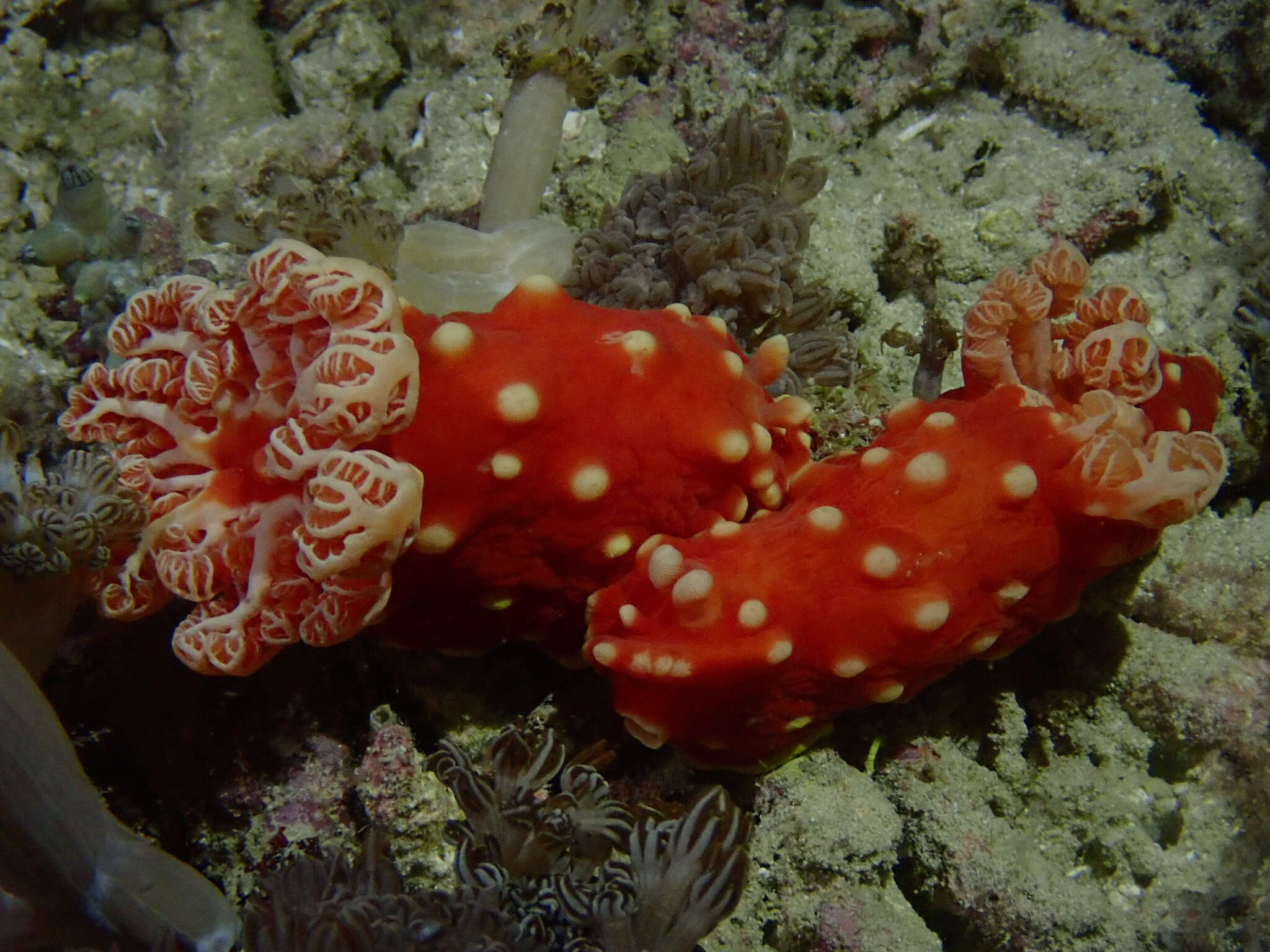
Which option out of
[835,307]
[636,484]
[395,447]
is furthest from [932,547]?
[395,447]

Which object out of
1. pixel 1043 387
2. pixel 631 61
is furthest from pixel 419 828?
pixel 631 61

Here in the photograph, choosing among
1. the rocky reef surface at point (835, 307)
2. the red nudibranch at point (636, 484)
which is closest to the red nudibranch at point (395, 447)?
the red nudibranch at point (636, 484)

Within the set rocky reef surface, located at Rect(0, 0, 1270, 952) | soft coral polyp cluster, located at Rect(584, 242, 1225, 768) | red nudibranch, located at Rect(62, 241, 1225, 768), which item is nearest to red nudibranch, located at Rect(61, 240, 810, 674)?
red nudibranch, located at Rect(62, 241, 1225, 768)

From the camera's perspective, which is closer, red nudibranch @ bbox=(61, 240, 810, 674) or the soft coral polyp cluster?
red nudibranch @ bbox=(61, 240, 810, 674)

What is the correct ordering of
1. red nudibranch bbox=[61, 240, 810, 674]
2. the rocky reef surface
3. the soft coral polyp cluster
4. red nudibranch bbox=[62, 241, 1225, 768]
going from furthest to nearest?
the rocky reef surface → the soft coral polyp cluster → red nudibranch bbox=[62, 241, 1225, 768] → red nudibranch bbox=[61, 240, 810, 674]

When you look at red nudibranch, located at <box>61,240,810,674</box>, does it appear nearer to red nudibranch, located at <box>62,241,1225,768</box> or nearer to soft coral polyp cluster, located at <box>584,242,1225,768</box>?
red nudibranch, located at <box>62,241,1225,768</box>

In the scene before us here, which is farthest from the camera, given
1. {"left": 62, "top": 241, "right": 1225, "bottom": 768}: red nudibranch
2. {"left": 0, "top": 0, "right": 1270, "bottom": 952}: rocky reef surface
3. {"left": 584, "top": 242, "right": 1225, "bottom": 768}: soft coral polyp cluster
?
{"left": 0, "top": 0, "right": 1270, "bottom": 952}: rocky reef surface

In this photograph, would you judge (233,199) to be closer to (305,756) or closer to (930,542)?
(305,756)

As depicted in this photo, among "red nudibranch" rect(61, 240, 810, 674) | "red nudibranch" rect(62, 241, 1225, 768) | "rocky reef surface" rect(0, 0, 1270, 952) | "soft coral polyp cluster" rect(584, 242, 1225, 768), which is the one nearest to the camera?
"red nudibranch" rect(61, 240, 810, 674)

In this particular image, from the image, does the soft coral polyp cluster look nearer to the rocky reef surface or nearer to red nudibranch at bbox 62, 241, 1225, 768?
red nudibranch at bbox 62, 241, 1225, 768
